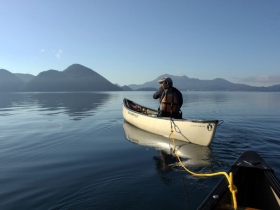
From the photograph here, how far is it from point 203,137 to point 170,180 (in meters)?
3.96

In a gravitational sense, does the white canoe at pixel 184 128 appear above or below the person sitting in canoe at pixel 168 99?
below

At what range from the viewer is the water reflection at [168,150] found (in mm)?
7682

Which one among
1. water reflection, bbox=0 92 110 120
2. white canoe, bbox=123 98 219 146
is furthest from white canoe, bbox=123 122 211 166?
water reflection, bbox=0 92 110 120

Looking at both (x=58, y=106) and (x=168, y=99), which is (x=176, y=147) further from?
(x=58, y=106)

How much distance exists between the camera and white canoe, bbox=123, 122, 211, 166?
800 centimetres

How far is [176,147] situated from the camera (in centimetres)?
972

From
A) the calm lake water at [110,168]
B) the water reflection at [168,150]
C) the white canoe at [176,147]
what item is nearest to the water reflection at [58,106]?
the white canoe at [176,147]

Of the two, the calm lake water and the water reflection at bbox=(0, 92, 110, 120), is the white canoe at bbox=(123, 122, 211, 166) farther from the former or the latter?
the water reflection at bbox=(0, 92, 110, 120)

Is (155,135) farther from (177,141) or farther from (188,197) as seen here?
(188,197)

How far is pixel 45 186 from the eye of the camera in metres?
5.95

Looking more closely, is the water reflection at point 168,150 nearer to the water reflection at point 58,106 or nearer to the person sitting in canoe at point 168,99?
Answer: the person sitting in canoe at point 168,99

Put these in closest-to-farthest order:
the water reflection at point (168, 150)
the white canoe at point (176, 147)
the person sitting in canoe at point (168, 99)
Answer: the water reflection at point (168, 150)
the white canoe at point (176, 147)
the person sitting in canoe at point (168, 99)

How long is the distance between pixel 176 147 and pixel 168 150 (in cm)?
56

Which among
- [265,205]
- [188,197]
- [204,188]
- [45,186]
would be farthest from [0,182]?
[265,205]
